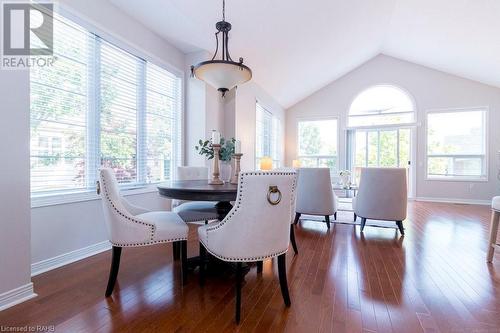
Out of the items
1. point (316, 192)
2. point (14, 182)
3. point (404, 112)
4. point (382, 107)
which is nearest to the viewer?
point (14, 182)

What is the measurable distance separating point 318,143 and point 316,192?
4514 mm

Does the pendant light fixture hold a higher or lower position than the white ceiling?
lower

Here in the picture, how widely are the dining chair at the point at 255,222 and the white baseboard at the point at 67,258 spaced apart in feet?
5.59

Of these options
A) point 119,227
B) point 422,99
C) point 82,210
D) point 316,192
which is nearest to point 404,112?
point 422,99

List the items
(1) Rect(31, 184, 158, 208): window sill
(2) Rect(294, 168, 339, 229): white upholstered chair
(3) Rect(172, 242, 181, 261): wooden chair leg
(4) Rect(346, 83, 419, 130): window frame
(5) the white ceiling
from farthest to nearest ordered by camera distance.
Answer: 1. (4) Rect(346, 83, 419, 130): window frame
2. (2) Rect(294, 168, 339, 229): white upholstered chair
3. (5) the white ceiling
4. (3) Rect(172, 242, 181, 261): wooden chair leg
5. (1) Rect(31, 184, 158, 208): window sill

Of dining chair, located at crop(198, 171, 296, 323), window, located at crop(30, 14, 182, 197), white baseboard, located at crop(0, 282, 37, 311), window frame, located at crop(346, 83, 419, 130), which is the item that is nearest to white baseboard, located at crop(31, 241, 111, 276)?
white baseboard, located at crop(0, 282, 37, 311)

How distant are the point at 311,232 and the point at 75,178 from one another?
2.93 m

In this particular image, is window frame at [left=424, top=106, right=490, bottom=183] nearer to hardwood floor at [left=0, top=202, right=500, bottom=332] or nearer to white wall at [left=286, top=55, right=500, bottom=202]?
white wall at [left=286, top=55, right=500, bottom=202]

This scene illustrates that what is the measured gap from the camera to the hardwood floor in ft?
4.80

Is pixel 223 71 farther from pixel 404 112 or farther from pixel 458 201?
pixel 458 201

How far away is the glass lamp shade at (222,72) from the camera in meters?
2.20

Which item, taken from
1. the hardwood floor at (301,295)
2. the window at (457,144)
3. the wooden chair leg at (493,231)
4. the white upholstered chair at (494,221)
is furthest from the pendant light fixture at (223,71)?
the window at (457,144)

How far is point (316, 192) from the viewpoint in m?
3.55

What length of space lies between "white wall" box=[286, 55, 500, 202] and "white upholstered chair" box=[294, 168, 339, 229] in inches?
164
